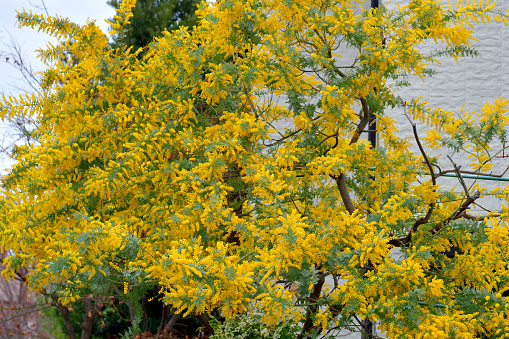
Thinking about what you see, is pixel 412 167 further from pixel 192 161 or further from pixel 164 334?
pixel 164 334

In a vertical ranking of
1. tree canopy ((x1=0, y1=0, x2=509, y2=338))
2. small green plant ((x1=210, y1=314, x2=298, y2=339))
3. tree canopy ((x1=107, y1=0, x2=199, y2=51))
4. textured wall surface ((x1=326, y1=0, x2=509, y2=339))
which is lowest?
small green plant ((x1=210, y1=314, x2=298, y2=339))

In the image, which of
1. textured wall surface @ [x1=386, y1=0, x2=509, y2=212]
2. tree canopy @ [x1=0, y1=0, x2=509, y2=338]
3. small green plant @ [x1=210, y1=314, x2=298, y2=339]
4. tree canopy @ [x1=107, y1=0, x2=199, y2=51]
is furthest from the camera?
tree canopy @ [x1=107, y1=0, x2=199, y2=51]

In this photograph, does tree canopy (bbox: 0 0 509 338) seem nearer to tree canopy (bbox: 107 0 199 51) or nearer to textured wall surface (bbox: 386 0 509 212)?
textured wall surface (bbox: 386 0 509 212)

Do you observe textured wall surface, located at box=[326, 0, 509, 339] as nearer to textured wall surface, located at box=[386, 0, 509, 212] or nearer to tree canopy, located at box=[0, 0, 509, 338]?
textured wall surface, located at box=[386, 0, 509, 212]

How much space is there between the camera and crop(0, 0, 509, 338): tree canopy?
3.63 m

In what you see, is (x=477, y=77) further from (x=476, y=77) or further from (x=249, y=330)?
(x=249, y=330)

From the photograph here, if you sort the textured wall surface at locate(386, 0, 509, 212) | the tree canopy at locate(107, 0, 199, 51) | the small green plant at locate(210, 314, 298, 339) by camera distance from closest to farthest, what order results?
the small green plant at locate(210, 314, 298, 339)
the textured wall surface at locate(386, 0, 509, 212)
the tree canopy at locate(107, 0, 199, 51)

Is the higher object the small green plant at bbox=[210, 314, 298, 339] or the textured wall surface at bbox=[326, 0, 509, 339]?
the textured wall surface at bbox=[326, 0, 509, 339]

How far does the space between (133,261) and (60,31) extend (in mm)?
2260

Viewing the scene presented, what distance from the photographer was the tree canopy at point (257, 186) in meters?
3.63

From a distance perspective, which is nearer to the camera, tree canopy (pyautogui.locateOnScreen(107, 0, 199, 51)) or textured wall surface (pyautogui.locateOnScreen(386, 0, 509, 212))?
textured wall surface (pyautogui.locateOnScreen(386, 0, 509, 212))

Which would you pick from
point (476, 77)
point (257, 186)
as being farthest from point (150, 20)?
point (257, 186)

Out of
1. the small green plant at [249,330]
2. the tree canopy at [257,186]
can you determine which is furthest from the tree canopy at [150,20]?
the small green plant at [249,330]

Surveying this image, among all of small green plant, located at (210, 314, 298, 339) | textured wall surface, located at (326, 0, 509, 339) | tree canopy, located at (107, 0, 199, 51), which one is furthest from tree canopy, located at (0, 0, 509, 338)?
tree canopy, located at (107, 0, 199, 51)
